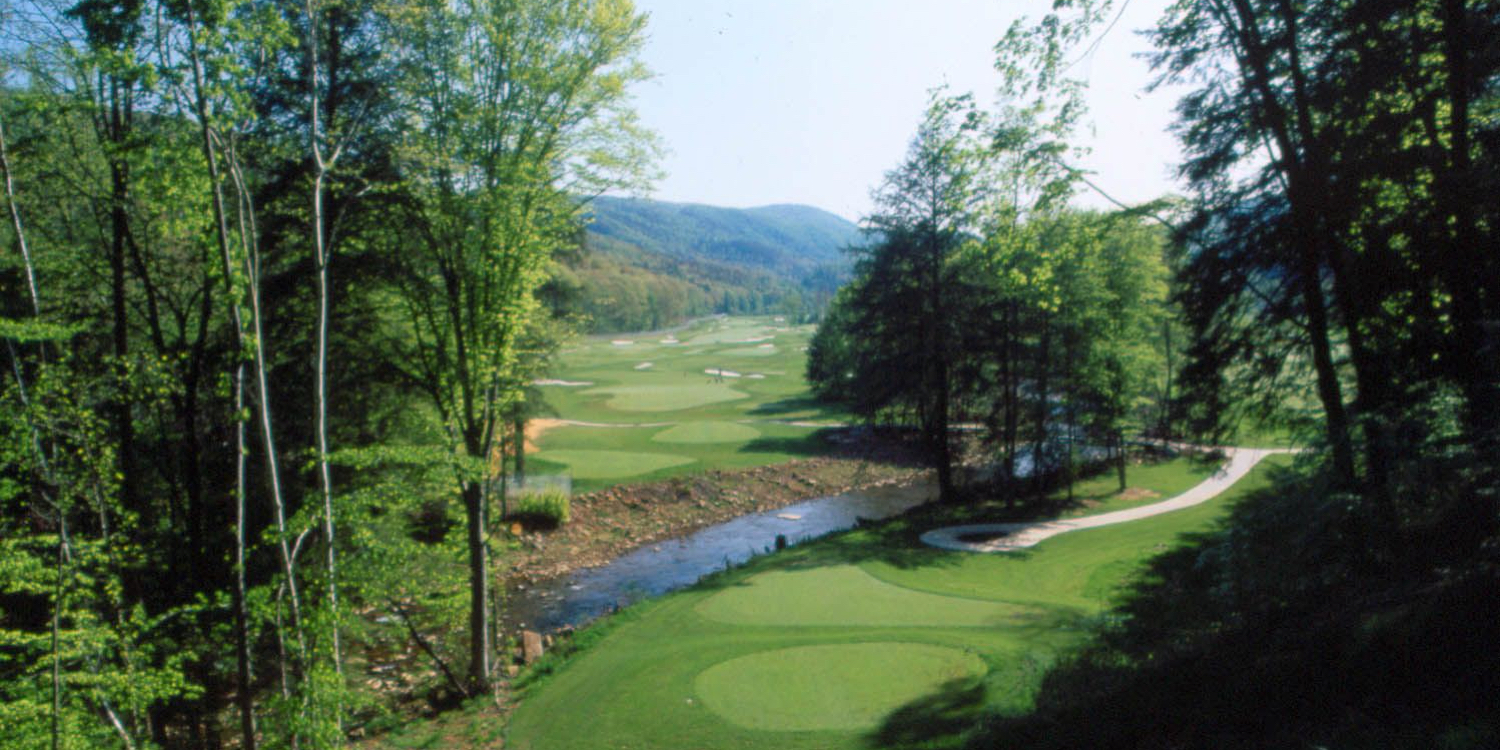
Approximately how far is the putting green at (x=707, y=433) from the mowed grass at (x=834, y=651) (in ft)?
65.3

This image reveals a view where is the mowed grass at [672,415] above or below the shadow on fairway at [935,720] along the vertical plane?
A: above

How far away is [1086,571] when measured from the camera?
15.6 m

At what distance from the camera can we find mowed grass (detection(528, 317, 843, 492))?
3228cm

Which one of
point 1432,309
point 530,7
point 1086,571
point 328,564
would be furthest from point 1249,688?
point 530,7

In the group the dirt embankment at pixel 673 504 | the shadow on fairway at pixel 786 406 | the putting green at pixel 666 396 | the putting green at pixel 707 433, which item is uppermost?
the putting green at pixel 666 396

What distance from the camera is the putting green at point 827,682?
9.27 m

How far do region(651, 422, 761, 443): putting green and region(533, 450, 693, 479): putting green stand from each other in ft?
10.8

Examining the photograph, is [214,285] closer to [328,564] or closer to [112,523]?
[112,523]

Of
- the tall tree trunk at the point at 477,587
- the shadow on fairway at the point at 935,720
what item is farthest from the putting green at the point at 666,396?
the shadow on fairway at the point at 935,720

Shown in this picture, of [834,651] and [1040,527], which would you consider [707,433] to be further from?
[834,651]

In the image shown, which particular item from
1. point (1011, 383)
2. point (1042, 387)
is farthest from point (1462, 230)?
point (1011, 383)

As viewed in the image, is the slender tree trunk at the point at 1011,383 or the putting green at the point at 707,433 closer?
the slender tree trunk at the point at 1011,383

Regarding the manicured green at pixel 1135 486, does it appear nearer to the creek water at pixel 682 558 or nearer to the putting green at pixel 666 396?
the creek water at pixel 682 558

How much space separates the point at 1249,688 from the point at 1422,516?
1.81 metres
